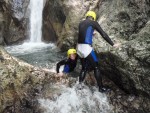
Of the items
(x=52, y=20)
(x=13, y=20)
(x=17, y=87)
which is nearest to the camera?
(x=17, y=87)

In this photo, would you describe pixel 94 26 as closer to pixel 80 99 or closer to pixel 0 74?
pixel 80 99

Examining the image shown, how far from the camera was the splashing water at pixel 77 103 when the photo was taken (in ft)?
24.8

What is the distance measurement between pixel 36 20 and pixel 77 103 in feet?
37.7

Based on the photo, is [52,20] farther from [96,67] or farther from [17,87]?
[17,87]

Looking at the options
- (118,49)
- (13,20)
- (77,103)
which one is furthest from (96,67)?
(13,20)

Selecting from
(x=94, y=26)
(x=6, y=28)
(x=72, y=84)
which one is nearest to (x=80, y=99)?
(x=72, y=84)

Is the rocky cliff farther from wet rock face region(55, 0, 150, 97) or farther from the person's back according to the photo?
the person's back

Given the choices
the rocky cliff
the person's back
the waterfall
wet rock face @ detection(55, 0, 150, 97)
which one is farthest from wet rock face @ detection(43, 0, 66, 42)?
the person's back

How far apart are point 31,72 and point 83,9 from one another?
19.1 feet

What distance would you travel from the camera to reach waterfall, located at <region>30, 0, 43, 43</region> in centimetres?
1794

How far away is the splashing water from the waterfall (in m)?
10.2

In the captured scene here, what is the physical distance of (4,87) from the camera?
7.04 meters

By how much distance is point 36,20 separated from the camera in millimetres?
A: 18359

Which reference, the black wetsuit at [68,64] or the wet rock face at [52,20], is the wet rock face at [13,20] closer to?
the wet rock face at [52,20]
